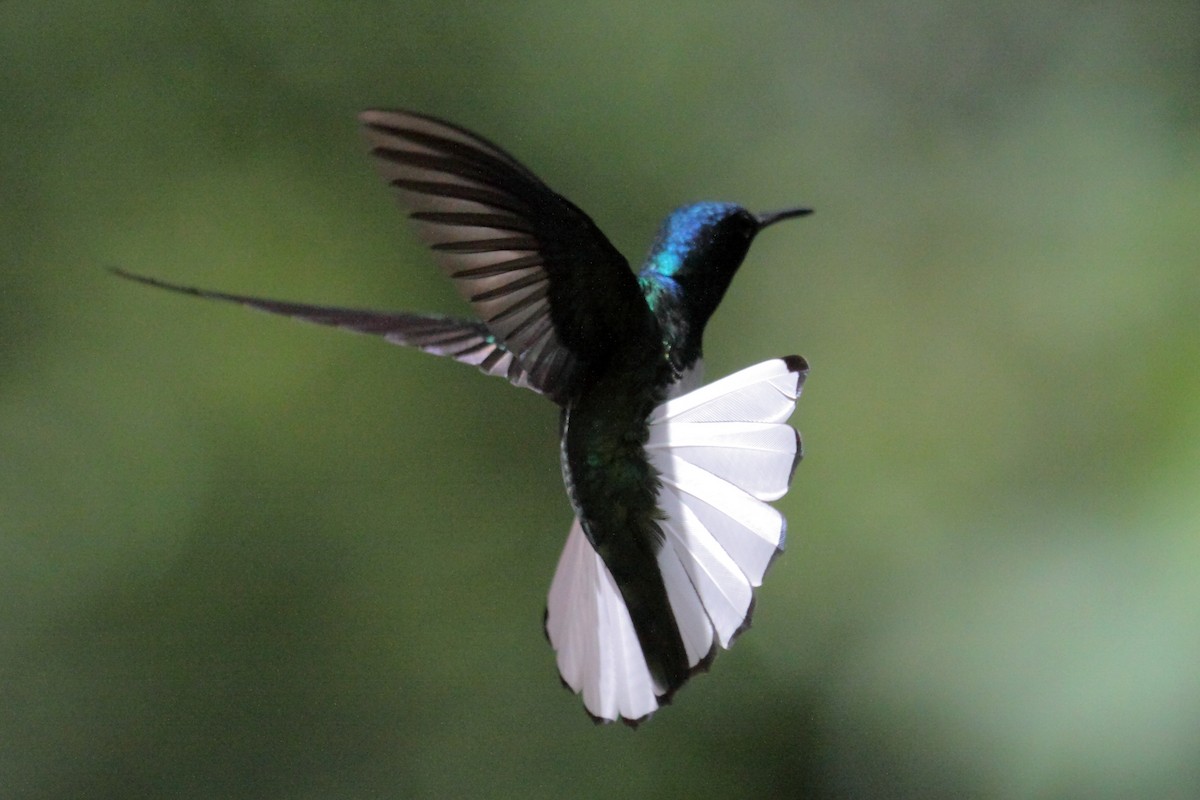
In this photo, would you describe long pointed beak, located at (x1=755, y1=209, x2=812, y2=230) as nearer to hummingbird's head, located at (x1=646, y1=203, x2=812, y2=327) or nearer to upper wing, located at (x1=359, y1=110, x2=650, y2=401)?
hummingbird's head, located at (x1=646, y1=203, x2=812, y2=327)

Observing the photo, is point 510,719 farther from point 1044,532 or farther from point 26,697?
point 1044,532

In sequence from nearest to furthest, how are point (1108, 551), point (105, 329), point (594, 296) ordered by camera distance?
point (594, 296) → point (1108, 551) → point (105, 329)

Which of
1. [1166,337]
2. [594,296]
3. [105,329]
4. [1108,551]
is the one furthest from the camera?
[105,329]

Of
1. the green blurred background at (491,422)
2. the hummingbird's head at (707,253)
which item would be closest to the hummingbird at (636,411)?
the hummingbird's head at (707,253)

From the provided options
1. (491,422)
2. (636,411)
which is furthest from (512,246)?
(491,422)

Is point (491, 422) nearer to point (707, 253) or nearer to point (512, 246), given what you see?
point (707, 253)

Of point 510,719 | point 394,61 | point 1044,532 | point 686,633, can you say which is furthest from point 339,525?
point 686,633
